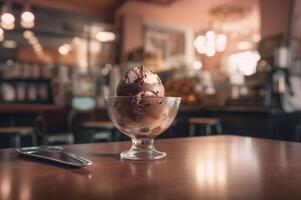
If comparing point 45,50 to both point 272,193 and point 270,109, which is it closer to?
point 270,109

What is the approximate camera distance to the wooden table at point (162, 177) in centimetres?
52

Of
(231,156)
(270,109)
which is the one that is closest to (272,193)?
(231,156)

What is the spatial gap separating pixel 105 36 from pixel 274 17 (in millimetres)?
3942

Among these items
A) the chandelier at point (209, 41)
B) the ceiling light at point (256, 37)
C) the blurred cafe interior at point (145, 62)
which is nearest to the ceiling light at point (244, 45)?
the blurred cafe interior at point (145, 62)

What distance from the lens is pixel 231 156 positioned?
2.99ft

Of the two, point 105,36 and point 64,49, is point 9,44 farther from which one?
point 105,36

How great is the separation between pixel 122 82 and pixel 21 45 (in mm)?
6830

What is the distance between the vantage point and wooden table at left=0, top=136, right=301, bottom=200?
0.52 metres

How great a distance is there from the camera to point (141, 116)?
0.84 meters

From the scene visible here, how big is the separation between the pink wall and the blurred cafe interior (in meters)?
0.02

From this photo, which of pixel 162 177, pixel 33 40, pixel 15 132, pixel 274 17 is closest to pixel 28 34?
pixel 33 40

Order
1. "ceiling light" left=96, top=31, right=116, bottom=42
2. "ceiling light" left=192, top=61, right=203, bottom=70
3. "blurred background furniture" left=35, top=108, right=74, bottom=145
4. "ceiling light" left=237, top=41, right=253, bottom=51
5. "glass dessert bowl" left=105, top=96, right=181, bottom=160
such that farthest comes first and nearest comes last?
"ceiling light" left=237, top=41, right=253, bottom=51, "ceiling light" left=192, top=61, right=203, bottom=70, "ceiling light" left=96, top=31, right=116, bottom=42, "blurred background furniture" left=35, top=108, right=74, bottom=145, "glass dessert bowl" left=105, top=96, right=181, bottom=160

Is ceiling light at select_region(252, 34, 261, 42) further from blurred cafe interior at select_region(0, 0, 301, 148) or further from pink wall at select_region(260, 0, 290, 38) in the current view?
pink wall at select_region(260, 0, 290, 38)

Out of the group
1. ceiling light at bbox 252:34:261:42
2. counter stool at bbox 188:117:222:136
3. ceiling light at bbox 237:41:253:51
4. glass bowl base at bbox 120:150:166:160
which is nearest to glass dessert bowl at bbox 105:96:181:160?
glass bowl base at bbox 120:150:166:160
